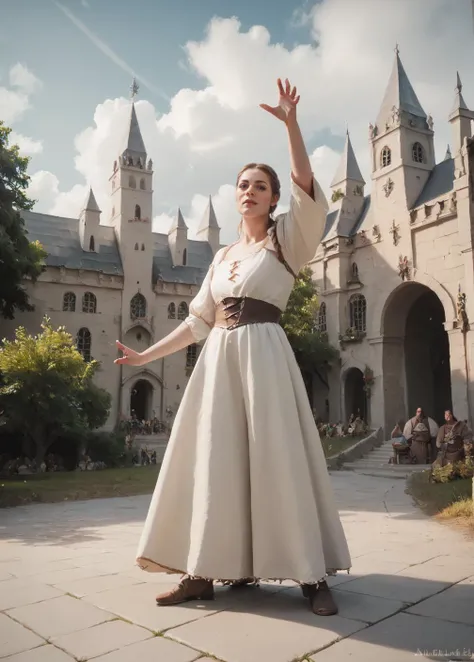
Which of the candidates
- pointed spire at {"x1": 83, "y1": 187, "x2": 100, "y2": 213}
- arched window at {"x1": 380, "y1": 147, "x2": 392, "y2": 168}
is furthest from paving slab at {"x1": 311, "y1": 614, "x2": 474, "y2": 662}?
pointed spire at {"x1": 83, "y1": 187, "x2": 100, "y2": 213}

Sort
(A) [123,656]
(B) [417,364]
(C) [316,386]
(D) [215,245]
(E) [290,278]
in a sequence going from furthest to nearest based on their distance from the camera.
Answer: (D) [215,245]
(C) [316,386]
(B) [417,364]
(E) [290,278]
(A) [123,656]

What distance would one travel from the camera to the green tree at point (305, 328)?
25.1m

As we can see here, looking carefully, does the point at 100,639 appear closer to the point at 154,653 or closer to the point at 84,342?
the point at 154,653

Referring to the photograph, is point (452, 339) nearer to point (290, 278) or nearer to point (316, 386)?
point (316, 386)

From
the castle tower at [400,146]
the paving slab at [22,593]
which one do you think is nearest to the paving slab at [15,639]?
the paving slab at [22,593]

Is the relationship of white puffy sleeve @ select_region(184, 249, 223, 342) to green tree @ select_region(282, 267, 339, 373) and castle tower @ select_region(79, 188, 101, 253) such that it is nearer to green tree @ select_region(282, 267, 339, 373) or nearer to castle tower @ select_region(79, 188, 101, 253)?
green tree @ select_region(282, 267, 339, 373)

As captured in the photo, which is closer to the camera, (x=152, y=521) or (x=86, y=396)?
(x=152, y=521)

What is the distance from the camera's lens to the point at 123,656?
6.57 feet

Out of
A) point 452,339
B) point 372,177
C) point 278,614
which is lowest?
point 278,614

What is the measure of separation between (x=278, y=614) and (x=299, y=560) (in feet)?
0.84

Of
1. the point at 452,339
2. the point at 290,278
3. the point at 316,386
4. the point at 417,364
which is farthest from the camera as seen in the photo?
the point at 316,386

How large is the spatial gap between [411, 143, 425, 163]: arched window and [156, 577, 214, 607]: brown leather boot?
26.9 metres

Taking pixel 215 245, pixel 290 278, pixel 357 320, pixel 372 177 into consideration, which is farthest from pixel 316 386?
pixel 290 278

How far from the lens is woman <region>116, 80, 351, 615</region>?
8.73 ft
